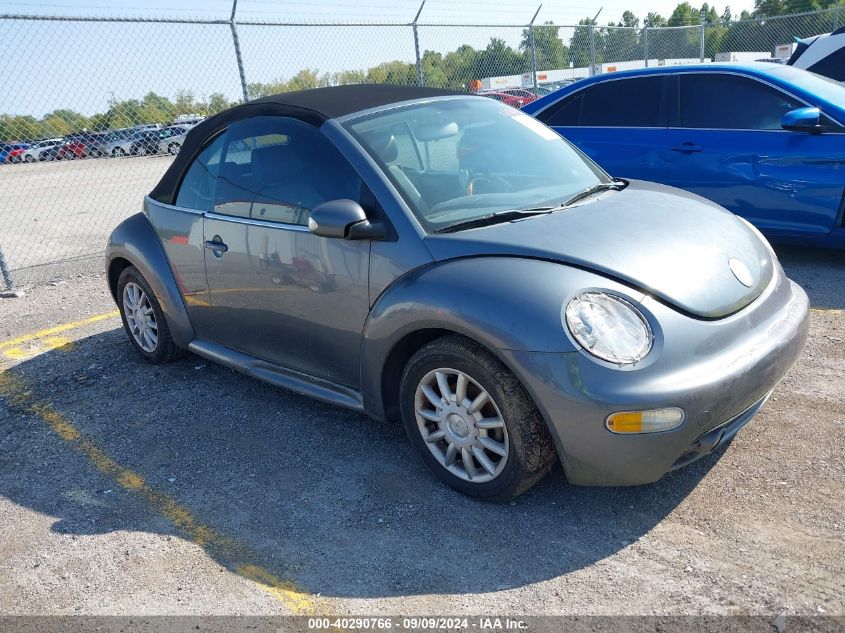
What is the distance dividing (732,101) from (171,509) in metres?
5.21

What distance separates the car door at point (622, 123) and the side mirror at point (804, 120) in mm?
1006

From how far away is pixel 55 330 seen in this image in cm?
615

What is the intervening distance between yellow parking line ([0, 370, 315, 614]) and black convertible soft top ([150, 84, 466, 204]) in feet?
4.84

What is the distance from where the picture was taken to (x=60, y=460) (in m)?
3.95

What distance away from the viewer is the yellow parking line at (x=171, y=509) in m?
2.76

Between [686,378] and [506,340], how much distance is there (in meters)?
0.65

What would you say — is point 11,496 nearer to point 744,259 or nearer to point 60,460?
point 60,460

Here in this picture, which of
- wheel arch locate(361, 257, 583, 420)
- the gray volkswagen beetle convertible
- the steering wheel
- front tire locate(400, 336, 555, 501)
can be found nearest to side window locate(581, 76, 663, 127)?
the gray volkswagen beetle convertible

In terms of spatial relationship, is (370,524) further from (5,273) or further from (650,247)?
(5,273)

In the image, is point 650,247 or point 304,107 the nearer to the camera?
point 650,247

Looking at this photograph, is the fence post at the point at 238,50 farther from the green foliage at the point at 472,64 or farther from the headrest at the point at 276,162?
the headrest at the point at 276,162

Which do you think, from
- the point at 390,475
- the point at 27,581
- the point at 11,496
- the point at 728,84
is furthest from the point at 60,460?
the point at 728,84

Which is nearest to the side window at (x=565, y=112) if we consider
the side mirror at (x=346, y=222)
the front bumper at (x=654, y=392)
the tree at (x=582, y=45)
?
the side mirror at (x=346, y=222)

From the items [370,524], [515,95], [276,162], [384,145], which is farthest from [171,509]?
[515,95]
